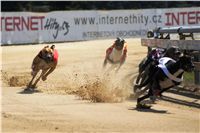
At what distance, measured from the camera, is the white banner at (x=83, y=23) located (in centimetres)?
3109

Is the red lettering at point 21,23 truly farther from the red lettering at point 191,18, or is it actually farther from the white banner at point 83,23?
the red lettering at point 191,18

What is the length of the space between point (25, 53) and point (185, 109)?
1523 centimetres

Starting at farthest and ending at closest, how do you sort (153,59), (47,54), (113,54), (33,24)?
1. (33,24)
2. (113,54)
3. (47,54)
4. (153,59)

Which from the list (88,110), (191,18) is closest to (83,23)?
(191,18)

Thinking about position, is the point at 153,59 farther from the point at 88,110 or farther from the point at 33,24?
the point at 33,24

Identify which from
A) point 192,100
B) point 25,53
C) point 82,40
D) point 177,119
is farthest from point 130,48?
point 177,119

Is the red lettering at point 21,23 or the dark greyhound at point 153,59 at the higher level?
the red lettering at point 21,23

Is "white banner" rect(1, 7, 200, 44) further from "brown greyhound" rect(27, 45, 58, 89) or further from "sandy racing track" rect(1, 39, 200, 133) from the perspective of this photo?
"brown greyhound" rect(27, 45, 58, 89)

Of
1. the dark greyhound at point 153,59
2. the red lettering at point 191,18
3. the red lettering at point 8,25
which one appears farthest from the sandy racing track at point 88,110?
the red lettering at point 191,18

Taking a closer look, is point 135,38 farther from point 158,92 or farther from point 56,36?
point 158,92

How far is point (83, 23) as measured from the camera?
33281 mm

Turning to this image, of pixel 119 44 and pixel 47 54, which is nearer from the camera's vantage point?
pixel 47 54

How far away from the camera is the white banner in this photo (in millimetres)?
31094

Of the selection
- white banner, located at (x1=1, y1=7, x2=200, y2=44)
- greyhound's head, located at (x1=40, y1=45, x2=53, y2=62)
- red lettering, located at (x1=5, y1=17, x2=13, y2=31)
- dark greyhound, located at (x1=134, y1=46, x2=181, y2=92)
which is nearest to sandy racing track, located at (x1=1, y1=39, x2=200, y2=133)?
dark greyhound, located at (x1=134, y1=46, x2=181, y2=92)
